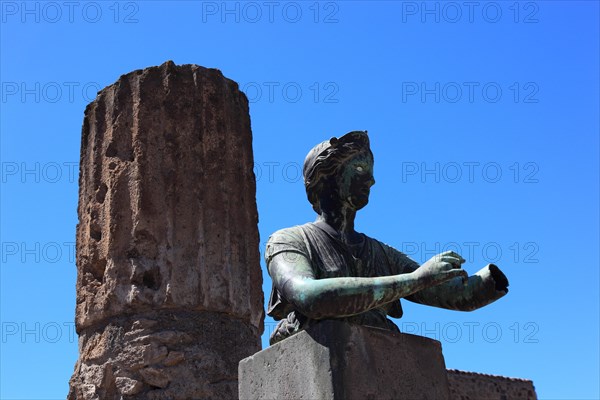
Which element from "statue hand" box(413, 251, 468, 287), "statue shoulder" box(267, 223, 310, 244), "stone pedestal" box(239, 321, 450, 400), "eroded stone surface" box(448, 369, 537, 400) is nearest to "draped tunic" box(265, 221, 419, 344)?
"statue shoulder" box(267, 223, 310, 244)

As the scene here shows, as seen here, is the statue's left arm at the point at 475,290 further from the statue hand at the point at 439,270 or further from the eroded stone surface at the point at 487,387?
the eroded stone surface at the point at 487,387

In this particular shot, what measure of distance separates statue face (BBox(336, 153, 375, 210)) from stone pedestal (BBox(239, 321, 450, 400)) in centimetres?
60

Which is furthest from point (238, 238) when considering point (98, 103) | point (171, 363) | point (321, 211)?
point (321, 211)

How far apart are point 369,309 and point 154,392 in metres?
4.25

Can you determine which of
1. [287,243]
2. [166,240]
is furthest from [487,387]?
[287,243]

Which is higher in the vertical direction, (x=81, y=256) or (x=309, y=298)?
(x=81, y=256)

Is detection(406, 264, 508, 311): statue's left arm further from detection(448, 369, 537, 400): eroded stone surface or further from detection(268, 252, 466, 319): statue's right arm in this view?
detection(448, 369, 537, 400): eroded stone surface

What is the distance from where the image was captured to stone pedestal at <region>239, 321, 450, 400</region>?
2957 millimetres

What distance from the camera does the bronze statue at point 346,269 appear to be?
9.90ft

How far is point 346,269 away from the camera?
3369 mm

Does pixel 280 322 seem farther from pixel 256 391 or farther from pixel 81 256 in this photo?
pixel 81 256

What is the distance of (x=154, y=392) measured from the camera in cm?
690

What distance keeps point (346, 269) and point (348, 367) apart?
1.67 ft

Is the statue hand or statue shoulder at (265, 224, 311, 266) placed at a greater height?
statue shoulder at (265, 224, 311, 266)
